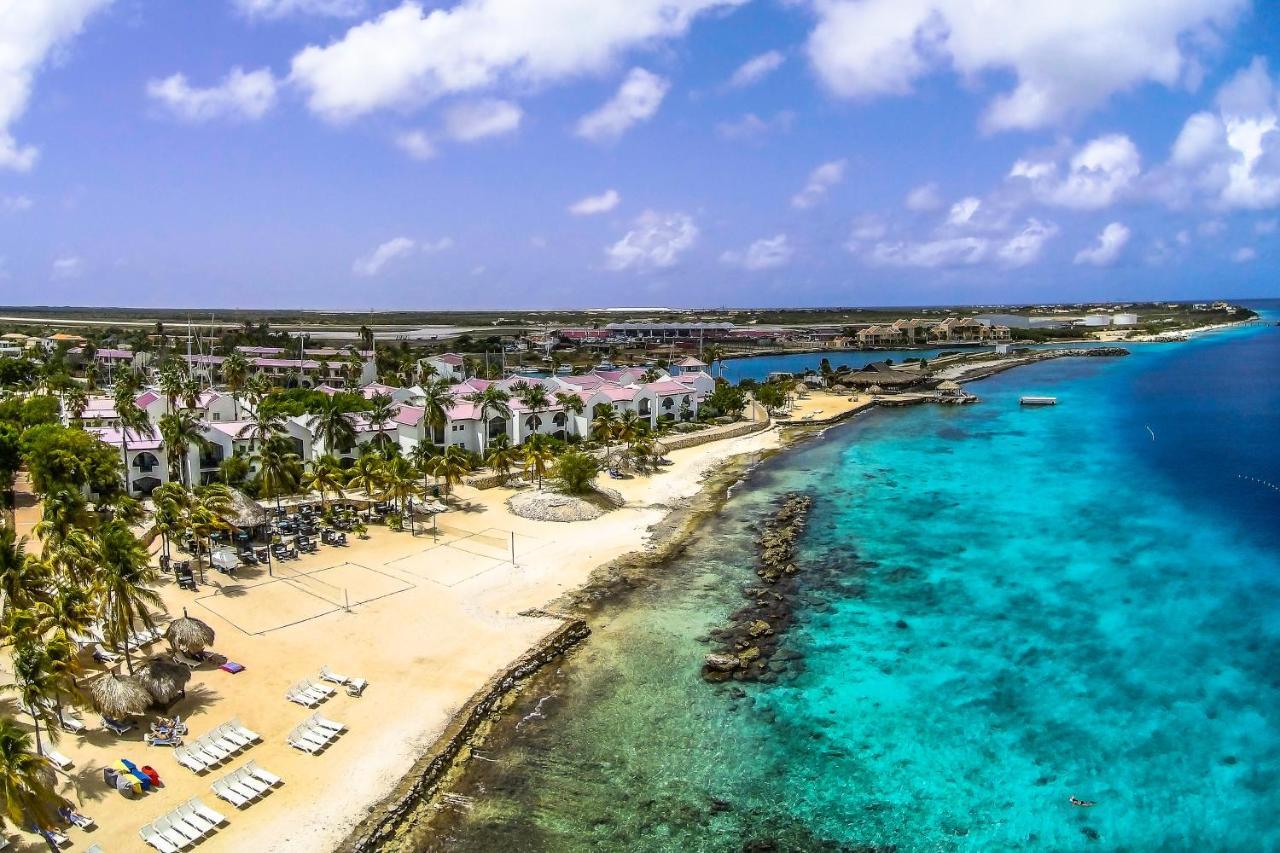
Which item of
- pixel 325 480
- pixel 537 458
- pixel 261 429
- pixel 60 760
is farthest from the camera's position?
pixel 537 458

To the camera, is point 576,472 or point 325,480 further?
point 576,472

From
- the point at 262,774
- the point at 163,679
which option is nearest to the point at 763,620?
the point at 262,774

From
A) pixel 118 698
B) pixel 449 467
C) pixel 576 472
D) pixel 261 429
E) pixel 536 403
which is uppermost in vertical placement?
pixel 261 429

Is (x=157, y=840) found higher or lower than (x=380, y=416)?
lower

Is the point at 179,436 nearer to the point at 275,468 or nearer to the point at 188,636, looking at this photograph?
the point at 275,468

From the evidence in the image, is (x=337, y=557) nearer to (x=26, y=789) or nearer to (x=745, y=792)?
(x=26, y=789)

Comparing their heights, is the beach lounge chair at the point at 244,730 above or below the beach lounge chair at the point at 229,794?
above

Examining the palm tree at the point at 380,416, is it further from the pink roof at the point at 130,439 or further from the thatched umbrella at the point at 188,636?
the thatched umbrella at the point at 188,636

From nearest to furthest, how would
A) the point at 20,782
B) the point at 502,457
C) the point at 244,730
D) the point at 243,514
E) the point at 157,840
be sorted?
the point at 20,782
the point at 157,840
the point at 244,730
the point at 243,514
the point at 502,457

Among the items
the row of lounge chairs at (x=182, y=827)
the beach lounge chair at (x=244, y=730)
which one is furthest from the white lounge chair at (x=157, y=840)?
the beach lounge chair at (x=244, y=730)
